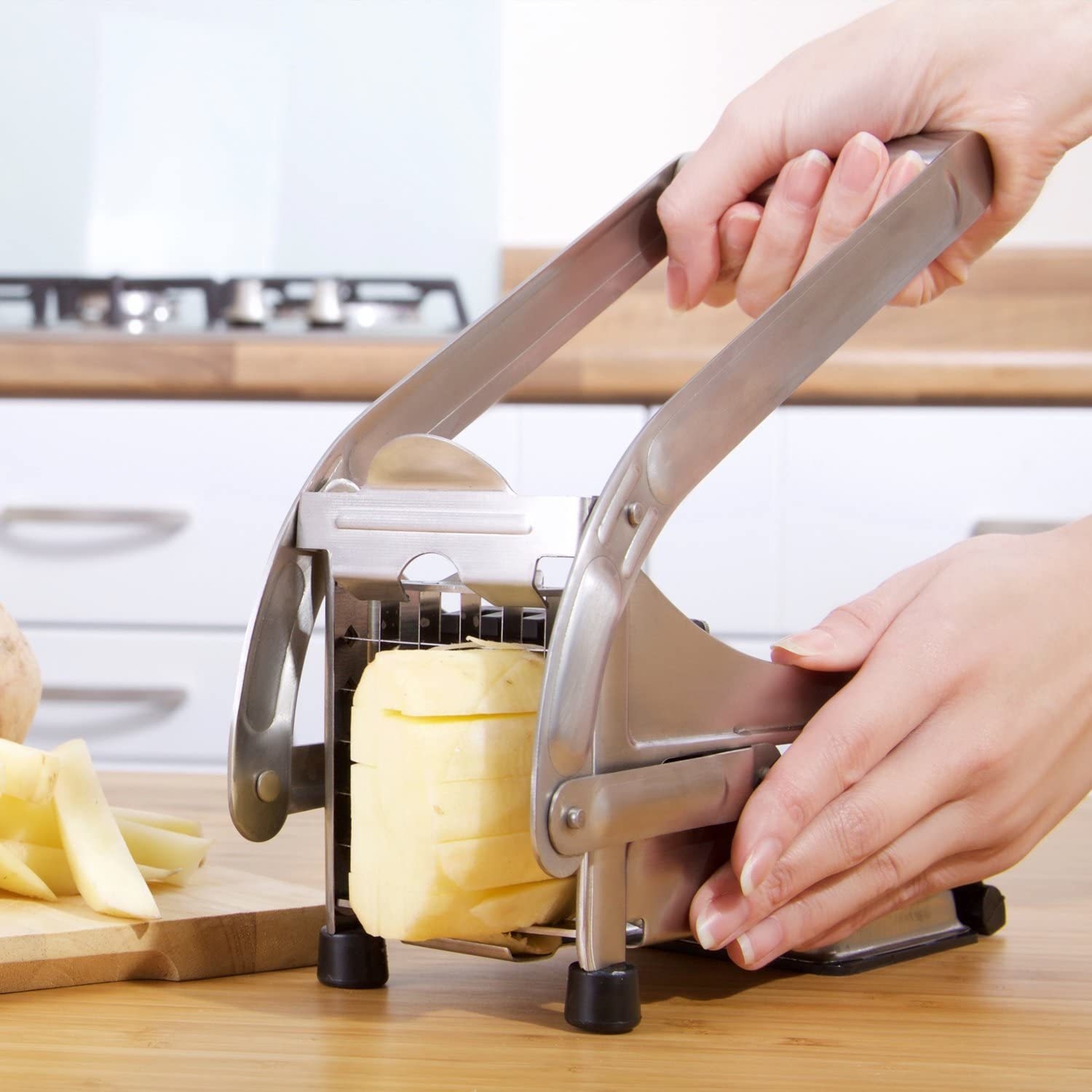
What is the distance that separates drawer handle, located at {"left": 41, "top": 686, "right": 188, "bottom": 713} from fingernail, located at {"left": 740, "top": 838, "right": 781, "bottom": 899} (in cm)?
153

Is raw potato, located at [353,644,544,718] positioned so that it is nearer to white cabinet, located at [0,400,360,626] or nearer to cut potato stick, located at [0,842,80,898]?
cut potato stick, located at [0,842,80,898]

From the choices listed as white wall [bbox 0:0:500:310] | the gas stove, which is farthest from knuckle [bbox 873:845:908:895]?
white wall [bbox 0:0:500:310]

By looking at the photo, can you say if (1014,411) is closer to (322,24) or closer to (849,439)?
(849,439)

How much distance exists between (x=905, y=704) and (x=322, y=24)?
2.63 m

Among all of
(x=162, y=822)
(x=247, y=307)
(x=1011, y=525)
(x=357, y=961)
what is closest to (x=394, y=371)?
(x=247, y=307)

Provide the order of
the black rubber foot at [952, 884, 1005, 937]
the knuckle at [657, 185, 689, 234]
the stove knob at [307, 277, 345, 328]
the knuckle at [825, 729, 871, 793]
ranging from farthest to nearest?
the stove knob at [307, 277, 345, 328] < the knuckle at [657, 185, 689, 234] < the black rubber foot at [952, 884, 1005, 937] < the knuckle at [825, 729, 871, 793]

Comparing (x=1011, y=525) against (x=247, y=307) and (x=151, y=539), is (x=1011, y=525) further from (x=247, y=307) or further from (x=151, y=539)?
(x=247, y=307)

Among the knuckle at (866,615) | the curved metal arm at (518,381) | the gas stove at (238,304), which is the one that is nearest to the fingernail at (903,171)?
the curved metal arm at (518,381)

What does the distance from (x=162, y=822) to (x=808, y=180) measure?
0.47 m

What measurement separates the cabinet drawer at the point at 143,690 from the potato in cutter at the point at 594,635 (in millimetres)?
1377

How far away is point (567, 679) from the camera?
0.46m

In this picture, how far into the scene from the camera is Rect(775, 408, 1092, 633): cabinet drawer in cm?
191

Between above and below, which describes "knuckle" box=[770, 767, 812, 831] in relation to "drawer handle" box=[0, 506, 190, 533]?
above

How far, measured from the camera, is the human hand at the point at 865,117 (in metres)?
0.74
